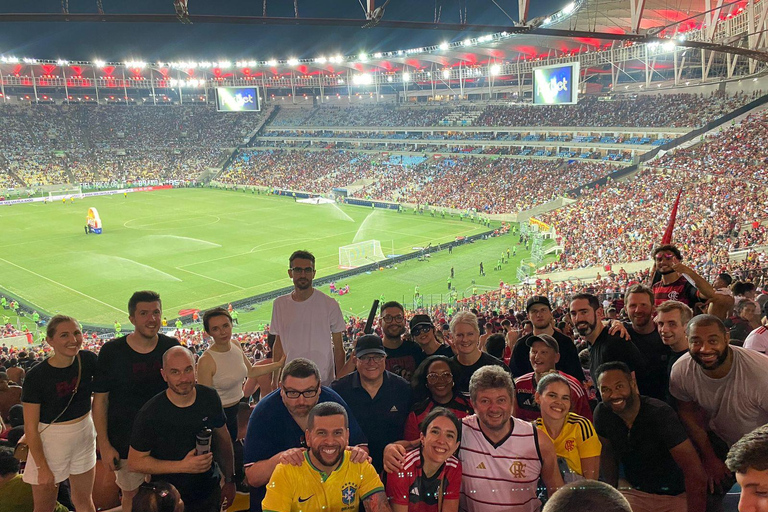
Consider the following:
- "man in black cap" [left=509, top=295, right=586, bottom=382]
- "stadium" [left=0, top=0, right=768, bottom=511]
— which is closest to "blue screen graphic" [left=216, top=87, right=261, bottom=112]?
"stadium" [left=0, top=0, right=768, bottom=511]

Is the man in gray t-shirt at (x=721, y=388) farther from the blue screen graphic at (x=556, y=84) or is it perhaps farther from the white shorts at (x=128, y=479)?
the blue screen graphic at (x=556, y=84)

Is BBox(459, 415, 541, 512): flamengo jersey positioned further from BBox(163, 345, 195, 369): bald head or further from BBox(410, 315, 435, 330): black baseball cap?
BBox(410, 315, 435, 330): black baseball cap

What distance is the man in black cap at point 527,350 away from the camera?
5828 millimetres

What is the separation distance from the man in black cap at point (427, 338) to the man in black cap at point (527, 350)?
2.32 ft

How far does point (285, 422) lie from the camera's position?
13.8ft

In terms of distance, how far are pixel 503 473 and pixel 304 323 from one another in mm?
3067

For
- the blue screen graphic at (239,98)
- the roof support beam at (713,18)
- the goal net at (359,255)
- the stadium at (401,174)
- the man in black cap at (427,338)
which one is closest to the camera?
the man in black cap at (427,338)

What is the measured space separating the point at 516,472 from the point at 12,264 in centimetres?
4087

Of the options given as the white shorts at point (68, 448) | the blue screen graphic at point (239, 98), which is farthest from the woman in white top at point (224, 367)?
the blue screen graphic at point (239, 98)

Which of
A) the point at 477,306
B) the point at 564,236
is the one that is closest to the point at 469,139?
the point at 564,236

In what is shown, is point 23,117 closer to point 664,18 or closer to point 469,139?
point 469,139

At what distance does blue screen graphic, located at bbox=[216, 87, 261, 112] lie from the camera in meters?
72.8

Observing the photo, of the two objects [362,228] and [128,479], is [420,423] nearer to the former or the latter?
[128,479]

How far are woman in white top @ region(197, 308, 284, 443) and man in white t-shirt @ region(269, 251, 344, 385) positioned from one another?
58 cm
